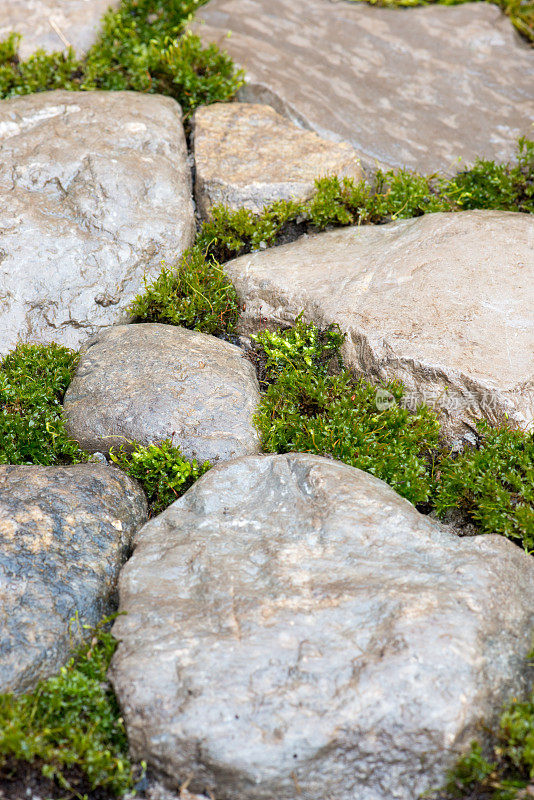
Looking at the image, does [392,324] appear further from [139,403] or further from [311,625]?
[311,625]

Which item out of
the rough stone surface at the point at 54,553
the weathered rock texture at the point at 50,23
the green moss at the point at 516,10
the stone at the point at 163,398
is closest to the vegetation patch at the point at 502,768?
the rough stone surface at the point at 54,553

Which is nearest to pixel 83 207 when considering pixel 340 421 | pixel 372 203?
pixel 372 203

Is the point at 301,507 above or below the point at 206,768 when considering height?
above

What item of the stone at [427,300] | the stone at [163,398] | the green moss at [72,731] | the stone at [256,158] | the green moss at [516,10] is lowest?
the green moss at [72,731]

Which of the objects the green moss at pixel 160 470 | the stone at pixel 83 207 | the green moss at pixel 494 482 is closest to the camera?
the green moss at pixel 494 482

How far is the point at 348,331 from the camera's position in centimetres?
581

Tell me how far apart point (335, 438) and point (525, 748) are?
2.50m

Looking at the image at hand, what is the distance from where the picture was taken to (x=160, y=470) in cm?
521

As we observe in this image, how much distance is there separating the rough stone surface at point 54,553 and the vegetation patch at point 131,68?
16.5 ft

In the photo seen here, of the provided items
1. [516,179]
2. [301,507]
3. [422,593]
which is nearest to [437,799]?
[422,593]

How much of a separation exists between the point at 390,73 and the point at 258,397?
16.7 feet

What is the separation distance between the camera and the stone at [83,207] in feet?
20.3

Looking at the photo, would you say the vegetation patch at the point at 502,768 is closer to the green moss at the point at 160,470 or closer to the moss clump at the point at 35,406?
the green moss at the point at 160,470

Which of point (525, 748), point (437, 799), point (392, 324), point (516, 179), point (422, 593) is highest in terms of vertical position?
point (516, 179)
